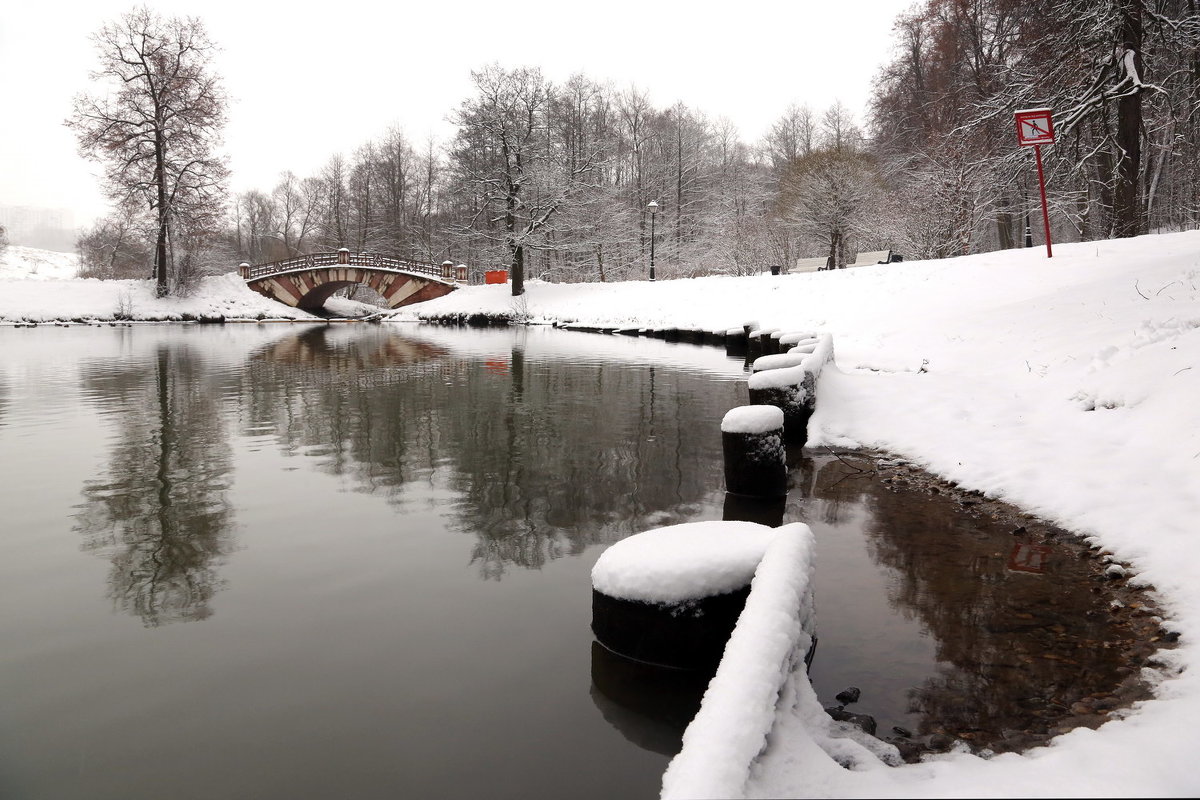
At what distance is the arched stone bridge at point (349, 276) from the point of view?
149ft

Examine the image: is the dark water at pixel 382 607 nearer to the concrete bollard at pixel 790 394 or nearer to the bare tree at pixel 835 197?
the concrete bollard at pixel 790 394

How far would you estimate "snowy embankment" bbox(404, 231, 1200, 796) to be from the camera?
2295 mm

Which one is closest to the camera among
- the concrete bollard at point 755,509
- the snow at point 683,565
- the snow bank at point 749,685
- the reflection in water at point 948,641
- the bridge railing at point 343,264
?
the snow bank at point 749,685

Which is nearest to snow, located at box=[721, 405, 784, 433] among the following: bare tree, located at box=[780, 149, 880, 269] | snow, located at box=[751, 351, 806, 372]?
snow, located at box=[751, 351, 806, 372]

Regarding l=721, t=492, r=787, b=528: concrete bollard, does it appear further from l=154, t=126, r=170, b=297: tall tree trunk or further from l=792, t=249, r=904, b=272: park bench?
l=154, t=126, r=170, b=297: tall tree trunk

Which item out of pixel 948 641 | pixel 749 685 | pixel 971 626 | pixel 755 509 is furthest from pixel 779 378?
pixel 749 685

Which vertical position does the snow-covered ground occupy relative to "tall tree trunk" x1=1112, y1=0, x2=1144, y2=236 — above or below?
below

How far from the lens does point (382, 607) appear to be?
15.6 feet

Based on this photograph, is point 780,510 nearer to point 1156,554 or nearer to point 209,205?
point 1156,554

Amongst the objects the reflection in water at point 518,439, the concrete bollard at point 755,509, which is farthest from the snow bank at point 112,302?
the concrete bollard at point 755,509

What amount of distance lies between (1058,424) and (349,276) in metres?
45.7

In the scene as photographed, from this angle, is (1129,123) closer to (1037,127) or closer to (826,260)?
(1037,127)

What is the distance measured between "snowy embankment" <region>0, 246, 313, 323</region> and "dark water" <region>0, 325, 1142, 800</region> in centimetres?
3332

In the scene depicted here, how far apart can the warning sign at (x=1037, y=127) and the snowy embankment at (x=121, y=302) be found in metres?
41.6
